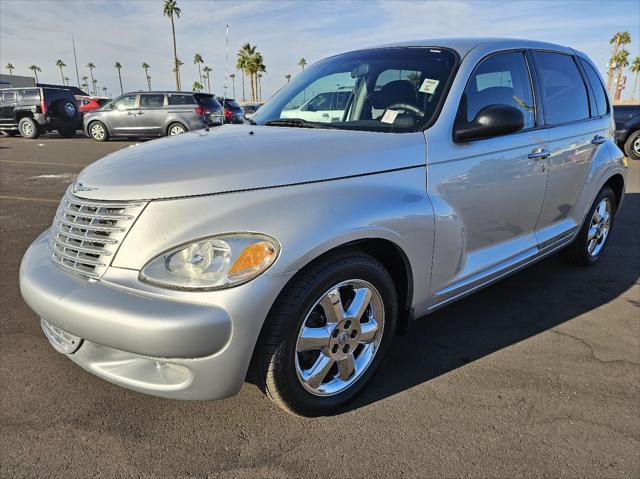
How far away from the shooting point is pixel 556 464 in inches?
78.6

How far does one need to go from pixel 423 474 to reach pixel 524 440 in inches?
21.2

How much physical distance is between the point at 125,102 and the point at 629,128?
1487 cm

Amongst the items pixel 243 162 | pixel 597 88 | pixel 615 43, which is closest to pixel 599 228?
pixel 597 88

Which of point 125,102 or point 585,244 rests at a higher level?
point 125,102

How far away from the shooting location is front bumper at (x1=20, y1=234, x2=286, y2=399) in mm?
1738

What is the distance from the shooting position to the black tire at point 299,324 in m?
1.92

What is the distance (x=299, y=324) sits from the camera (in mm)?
1977

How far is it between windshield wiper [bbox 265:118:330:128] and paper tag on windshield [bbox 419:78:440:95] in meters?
0.60

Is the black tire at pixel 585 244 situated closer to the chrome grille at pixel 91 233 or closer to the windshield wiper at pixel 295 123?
the windshield wiper at pixel 295 123

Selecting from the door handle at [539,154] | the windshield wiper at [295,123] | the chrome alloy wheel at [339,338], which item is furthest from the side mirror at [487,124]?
the chrome alloy wheel at [339,338]

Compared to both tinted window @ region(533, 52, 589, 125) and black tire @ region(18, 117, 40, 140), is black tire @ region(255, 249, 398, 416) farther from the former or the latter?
black tire @ region(18, 117, 40, 140)

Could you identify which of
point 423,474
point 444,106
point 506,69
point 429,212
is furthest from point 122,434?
point 506,69

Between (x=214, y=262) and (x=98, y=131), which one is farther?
(x=98, y=131)

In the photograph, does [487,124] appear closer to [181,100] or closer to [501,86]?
[501,86]
